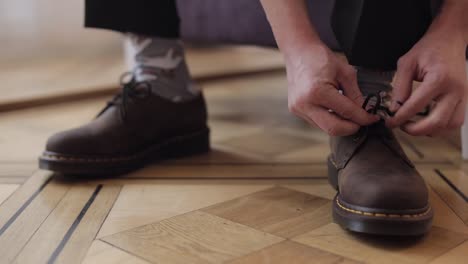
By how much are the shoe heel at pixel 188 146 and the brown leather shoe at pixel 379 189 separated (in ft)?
0.92

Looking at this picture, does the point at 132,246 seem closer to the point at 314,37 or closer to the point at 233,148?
the point at 314,37

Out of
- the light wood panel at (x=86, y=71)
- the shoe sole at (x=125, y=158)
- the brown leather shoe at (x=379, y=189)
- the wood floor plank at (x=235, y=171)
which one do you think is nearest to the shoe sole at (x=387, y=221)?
the brown leather shoe at (x=379, y=189)

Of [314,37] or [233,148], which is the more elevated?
[314,37]

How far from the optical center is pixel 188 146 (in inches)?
31.2

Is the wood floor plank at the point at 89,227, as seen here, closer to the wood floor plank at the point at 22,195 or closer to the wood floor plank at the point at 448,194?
the wood floor plank at the point at 22,195

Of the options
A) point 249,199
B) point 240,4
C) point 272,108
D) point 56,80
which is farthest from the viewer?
point 56,80

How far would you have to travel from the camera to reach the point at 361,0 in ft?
1.79

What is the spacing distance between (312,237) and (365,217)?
5cm

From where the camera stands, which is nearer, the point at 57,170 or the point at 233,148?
the point at 57,170

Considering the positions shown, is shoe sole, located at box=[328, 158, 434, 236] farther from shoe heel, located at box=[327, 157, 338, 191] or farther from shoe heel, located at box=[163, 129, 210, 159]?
shoe heel, located at box=[163, 129, 210, 159]

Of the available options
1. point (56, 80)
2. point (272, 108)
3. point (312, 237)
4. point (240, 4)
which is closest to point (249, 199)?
point (312, 237)

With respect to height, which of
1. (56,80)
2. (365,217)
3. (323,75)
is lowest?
(56,80)

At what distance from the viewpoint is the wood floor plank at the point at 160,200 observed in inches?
21.2

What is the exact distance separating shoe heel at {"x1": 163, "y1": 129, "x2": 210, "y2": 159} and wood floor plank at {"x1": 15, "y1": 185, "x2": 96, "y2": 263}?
6.1 inches
